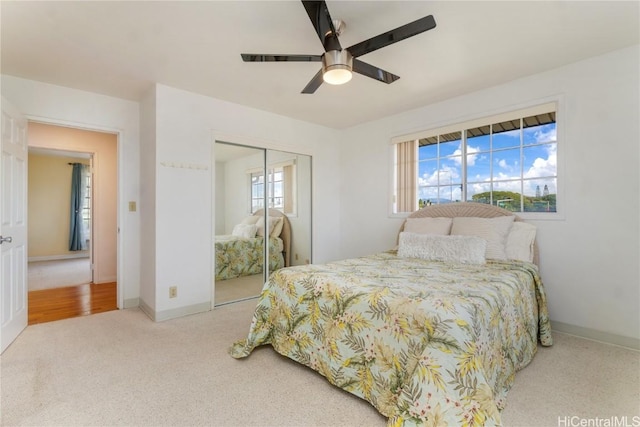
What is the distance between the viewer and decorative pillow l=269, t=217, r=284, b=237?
13.5ft

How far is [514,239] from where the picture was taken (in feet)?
9.38

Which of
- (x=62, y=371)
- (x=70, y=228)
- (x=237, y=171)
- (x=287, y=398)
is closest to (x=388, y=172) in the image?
(x=237, y=171)

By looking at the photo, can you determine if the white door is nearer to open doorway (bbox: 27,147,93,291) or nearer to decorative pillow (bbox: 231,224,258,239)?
decorative pillow (bbox: 231,224,258,239)

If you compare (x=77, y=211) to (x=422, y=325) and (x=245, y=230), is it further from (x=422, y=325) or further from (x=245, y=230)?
(x=422, y=325)

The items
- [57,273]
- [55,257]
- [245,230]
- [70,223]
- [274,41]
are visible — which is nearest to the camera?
[274,41]

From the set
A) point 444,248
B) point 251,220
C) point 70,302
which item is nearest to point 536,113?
point 444,248

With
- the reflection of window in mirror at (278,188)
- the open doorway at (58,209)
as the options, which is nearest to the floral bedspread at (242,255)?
the reflection of window in mirror at (278,188)

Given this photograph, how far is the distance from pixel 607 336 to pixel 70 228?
934 centimetres

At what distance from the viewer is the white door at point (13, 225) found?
2.38 metres

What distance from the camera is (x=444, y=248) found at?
2.85 metres

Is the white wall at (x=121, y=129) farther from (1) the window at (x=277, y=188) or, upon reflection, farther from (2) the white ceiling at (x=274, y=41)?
(1) the window at (x=277, y=188)

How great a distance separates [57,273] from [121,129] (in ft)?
11.7

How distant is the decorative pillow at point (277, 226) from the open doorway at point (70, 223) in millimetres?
2058

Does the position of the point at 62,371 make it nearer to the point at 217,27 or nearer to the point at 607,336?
the point at 217,27
